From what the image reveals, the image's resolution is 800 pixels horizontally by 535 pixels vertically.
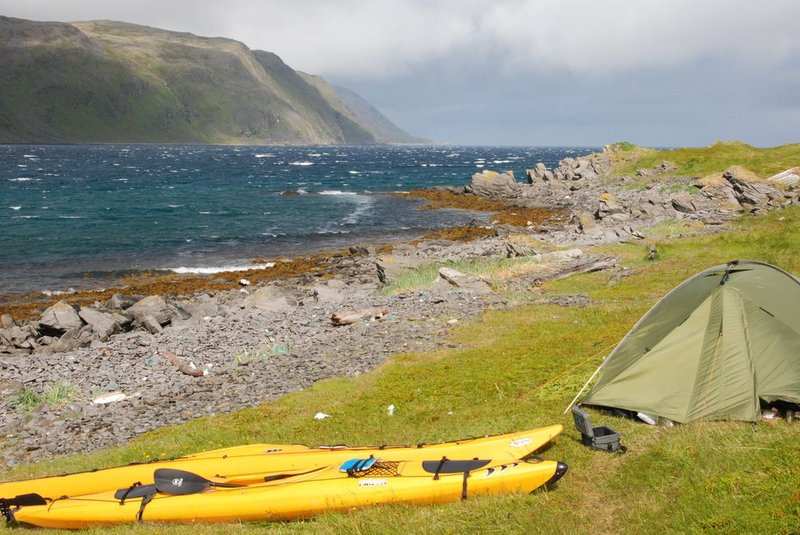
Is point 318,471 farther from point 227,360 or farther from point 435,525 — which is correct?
point 227,360

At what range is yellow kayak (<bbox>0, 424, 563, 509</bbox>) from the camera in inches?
412

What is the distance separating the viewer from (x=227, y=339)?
23.0m

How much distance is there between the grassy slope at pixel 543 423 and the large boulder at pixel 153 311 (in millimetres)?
13147

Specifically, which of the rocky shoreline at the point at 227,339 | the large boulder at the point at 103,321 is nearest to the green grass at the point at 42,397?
the rocky shoreline at the point at 227,339

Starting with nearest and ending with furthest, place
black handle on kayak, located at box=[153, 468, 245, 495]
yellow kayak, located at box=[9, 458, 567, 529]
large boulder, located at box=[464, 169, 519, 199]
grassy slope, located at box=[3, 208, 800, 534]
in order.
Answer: grassy slope, located at box=[3, 208, 800, 534] < yellow kayak, located at box=[9, 458, 567, 529] < black handle on kayak, located at box=[153, 468, 245, 495] < large boulder, located at box=[464, 169, 519, 199]

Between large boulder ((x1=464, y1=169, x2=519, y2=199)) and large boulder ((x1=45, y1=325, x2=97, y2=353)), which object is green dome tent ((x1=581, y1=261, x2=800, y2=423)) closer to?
large boulder ((x1=45, y1=325, x2=97, y2=353))

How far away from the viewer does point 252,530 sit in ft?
30.4

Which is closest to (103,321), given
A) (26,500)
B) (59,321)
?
(59,321)

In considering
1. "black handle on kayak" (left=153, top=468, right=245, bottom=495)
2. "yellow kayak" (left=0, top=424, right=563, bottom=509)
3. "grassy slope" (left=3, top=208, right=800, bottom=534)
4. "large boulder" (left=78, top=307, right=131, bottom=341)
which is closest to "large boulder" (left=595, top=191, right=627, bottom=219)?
"grassy slope" (left=3, top=208, right=800, bottom=534)

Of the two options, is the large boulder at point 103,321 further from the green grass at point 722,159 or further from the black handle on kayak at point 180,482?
the green grass at point 722,159

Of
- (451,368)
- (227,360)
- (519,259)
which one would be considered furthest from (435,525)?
(519,259)

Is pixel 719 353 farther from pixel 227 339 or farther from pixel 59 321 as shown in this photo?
→ pixel 59 321

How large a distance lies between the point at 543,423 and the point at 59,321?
22.7m

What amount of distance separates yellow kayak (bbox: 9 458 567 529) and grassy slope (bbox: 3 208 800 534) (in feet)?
0.79
